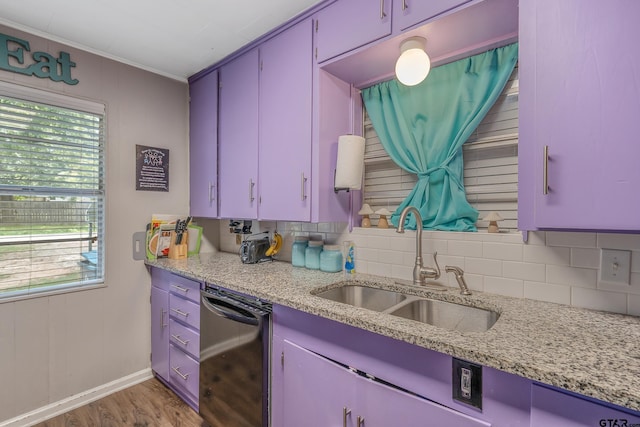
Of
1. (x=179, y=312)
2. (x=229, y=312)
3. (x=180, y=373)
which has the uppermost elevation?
(x=229, y=312)

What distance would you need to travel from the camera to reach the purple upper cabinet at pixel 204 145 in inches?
92.9

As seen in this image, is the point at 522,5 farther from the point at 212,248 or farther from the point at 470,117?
the point at 212,248

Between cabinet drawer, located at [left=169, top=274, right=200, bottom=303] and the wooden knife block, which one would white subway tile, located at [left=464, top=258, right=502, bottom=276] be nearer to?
cabinet drawer, located at [left=169, top=274, right=200, bottom=303]

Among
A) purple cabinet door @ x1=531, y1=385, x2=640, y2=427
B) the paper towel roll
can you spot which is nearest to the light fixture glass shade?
the paper towel roll

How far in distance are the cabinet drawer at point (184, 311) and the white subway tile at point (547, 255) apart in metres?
1.80

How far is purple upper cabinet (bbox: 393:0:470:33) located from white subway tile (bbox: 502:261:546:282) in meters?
1.10

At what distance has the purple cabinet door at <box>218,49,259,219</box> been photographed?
→ 6.73 ft

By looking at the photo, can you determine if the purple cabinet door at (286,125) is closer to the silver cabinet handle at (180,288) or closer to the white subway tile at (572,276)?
the silver cabinet handle at (180,288)

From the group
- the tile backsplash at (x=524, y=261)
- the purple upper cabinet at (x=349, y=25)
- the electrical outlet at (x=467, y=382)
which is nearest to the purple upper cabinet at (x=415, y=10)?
the purple upper cabinet at (x=349, y=25)

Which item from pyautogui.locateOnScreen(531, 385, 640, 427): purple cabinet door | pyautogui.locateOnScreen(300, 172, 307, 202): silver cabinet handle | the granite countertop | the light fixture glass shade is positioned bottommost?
pyautogui.locateOnScreen(531, 385, 640, 427): purple cabinet door

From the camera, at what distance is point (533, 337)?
0.93 meters

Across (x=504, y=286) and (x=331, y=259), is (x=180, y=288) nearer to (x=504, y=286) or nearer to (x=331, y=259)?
(x=331, y=259)

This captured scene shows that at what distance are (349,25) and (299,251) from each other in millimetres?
1337

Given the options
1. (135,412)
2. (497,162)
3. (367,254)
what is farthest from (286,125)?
(135,412)
